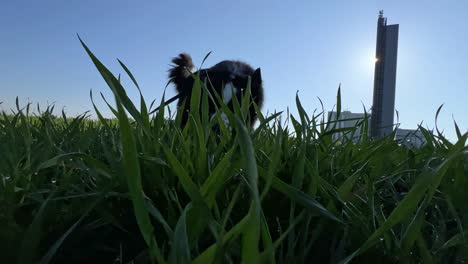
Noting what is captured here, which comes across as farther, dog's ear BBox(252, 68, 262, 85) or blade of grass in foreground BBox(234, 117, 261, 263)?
dog's ear BBox(252, 68, 262, 85)

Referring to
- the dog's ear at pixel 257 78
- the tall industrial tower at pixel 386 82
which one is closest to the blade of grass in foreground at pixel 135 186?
the tall industrial tower at pixel 386 82

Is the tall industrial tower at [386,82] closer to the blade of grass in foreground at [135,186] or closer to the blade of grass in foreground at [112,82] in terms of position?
the blade of grass in foreground at [112,82]

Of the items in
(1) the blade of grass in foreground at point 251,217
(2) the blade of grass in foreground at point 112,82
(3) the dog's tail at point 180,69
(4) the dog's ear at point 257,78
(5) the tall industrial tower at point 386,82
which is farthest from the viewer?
(3) the dog's tail at point 180,69

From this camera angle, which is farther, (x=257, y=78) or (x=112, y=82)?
(x=257, y=78)

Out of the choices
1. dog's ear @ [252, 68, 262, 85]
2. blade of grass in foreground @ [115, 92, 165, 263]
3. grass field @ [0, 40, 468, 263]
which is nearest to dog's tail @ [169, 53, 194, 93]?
dog's ear @ [252, 68, 262, 85]

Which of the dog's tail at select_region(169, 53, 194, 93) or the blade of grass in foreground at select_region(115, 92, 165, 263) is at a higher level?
the dog's tail at select_region(169, 53, 194, 93)

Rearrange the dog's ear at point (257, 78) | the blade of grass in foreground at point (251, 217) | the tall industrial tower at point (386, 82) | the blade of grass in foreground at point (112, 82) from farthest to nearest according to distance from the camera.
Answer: the dog's ear at point (257, 78) < the tall industrial tower at point (386, 82) < the blade of grass in foreground at point (112, 82) < the blade of grass in foreground at point (251, 217)

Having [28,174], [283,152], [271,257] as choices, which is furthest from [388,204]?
[28,174]

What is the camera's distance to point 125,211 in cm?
53

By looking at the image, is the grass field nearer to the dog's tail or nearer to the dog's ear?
the dog's ear

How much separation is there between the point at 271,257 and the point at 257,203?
0.07 meters

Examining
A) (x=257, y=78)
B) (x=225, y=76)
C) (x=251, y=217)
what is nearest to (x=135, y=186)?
(x=251, y=217)

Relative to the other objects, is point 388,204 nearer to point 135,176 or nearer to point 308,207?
point 308,207

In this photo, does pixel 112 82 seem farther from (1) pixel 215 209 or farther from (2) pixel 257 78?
(2) pixel 257 78
